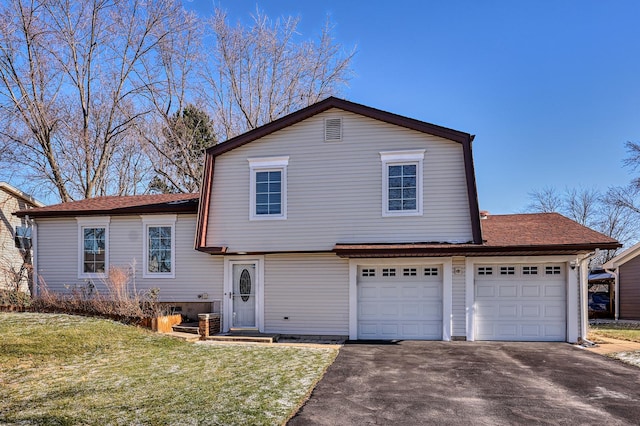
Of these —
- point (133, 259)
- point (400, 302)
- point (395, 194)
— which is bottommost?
point (400, 302)

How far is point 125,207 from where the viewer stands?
1427 centimetres

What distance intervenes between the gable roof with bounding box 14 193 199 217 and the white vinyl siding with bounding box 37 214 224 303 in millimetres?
264

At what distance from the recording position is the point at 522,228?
515 inches

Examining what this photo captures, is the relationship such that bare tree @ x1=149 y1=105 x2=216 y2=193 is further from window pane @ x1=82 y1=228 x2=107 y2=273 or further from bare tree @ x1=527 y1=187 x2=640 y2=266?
bare tree @ x1=527 y1=187 x2=640 y2=266

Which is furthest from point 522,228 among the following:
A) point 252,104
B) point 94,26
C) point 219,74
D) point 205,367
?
point 94,26

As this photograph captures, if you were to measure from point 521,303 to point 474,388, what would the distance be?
5.73m

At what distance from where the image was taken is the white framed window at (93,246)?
14.2 metres

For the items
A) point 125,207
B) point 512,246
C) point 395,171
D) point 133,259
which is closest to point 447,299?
point 512,246

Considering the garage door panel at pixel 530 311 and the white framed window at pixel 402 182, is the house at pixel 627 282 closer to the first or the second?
the garage door panel at pixel 530 311

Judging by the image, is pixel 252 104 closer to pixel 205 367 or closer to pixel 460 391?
pixel 205 367

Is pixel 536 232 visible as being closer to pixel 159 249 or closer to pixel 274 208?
pixel 274 208

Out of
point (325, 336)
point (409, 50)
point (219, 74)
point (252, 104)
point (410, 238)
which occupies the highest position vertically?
point (219, 74)

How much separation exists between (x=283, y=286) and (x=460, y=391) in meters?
6.88

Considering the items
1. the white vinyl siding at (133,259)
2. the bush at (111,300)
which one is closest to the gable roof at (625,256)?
the white vinyl siding at (133,259)
